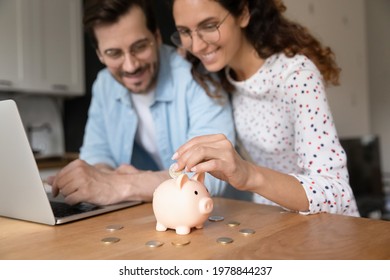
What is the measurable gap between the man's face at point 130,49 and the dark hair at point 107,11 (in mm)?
14

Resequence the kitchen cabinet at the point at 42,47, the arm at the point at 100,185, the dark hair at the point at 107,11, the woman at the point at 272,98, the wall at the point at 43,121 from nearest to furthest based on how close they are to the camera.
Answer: the woman at the point at 272,98, the arm at the point at 100,185, the dark hair at the point at 107,11, the kitchen cabinet at the point at 42,47, the wall at the point at 43,121

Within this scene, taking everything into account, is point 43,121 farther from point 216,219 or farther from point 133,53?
point 216,219

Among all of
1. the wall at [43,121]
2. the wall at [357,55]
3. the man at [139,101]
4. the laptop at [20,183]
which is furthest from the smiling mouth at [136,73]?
the wall at [43,121]

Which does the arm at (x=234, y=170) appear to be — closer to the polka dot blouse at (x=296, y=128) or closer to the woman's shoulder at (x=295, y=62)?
the polka dot blouse at (x=296, y=128)

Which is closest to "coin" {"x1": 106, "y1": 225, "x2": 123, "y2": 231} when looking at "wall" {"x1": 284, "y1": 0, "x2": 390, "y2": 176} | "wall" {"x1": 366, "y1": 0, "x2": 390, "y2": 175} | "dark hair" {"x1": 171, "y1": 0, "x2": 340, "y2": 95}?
"dark hair" {"x1": 171, "y1": 0, "x2": 340, "y2": 95}

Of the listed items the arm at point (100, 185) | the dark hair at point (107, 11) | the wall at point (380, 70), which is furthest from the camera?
the wall at point (380, 70)

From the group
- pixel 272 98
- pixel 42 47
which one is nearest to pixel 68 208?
pixel 272 98

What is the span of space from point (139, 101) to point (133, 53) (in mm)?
209

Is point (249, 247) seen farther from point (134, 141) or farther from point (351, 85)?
point (351, 85)

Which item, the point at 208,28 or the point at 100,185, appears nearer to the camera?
the point at 100,185

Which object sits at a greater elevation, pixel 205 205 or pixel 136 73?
pixel 136 73

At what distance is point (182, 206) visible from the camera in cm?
66

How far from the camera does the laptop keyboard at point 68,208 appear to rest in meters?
0.81
